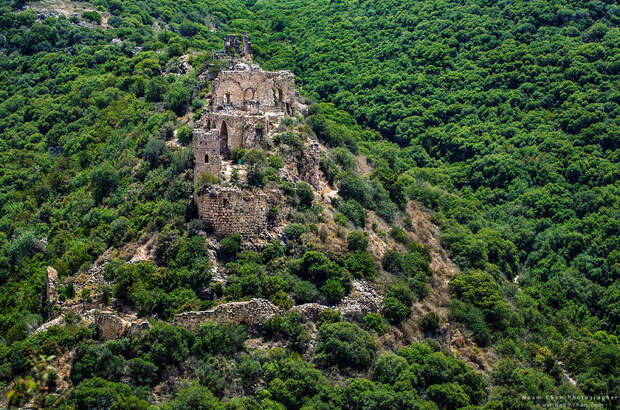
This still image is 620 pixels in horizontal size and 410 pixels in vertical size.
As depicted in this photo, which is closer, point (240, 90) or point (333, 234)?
point (333, 234)

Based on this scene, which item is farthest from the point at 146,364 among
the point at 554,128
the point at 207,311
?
the point at 554,128

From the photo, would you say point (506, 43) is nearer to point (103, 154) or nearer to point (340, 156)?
point (340, 156)

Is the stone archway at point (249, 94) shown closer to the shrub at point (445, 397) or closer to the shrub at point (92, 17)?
the shrub at point (445, 397)

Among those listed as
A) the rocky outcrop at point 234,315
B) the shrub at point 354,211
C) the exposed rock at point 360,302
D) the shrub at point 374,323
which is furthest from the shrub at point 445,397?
the shrub at point 354,211

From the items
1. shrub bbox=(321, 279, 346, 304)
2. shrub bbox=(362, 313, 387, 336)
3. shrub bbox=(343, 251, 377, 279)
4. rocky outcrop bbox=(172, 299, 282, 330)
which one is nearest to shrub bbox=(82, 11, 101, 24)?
shrub bbox=(343, 251, 377, 279)

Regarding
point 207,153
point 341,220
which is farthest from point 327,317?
point 207,153

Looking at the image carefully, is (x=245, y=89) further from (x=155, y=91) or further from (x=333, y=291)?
(x=333, y=291)
